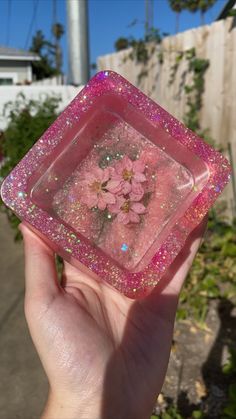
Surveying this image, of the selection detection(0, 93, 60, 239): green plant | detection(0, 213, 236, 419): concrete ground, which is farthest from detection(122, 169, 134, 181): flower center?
detection(0, 93, 60, 239): green plant

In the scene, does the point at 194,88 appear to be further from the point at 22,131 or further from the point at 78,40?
the point at 78,40

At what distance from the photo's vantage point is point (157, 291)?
1.50 meters

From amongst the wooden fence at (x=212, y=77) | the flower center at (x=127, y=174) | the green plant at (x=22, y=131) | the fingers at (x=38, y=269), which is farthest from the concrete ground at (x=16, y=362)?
the wooden fence at (x=212, y=77)

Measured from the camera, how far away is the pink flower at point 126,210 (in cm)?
142

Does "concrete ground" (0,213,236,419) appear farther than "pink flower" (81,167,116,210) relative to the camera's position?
Yes

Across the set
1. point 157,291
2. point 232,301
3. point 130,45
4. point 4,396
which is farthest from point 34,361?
point 130,45

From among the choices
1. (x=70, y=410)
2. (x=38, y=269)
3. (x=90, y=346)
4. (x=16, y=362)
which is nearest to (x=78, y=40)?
(x=16, y=362)

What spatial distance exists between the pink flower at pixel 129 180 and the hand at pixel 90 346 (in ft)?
1.05

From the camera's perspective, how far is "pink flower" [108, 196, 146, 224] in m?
1.42

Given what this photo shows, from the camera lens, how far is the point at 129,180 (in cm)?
143

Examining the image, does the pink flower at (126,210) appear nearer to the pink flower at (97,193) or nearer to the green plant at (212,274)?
the pink flower at (97,193)

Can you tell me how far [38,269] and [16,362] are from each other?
1853mm

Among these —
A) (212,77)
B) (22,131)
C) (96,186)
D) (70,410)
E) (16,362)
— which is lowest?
(16,362)

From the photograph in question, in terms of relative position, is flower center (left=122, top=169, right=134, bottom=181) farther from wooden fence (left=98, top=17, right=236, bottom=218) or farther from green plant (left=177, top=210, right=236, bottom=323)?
wooden fence (left=98, top=17, right=236, bottom=218)
